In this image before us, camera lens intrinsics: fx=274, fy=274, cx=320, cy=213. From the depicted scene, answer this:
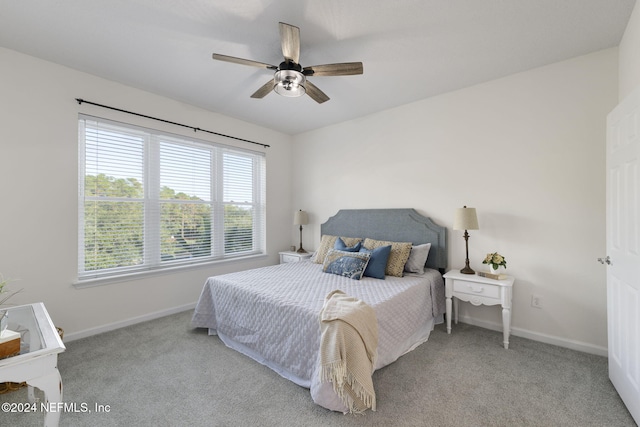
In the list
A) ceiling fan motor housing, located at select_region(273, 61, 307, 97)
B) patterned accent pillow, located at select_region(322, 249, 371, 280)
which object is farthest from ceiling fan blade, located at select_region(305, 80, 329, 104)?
patterned accent pillow, located at select_region(322, 249, 371, 280)

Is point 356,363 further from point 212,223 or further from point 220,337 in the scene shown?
point 212,223

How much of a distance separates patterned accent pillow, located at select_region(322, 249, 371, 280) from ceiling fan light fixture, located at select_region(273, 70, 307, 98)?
1786 millimetres

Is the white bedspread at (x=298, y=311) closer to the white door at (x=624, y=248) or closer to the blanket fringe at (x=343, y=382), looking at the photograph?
the blanket fringe at (x=343, y=382)

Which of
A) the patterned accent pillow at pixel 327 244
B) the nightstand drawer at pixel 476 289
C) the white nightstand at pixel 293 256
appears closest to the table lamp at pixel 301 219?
the white nightstand at pixel 293 256

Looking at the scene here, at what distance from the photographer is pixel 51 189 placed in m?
2.65

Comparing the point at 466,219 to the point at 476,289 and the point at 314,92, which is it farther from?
the point at 314,92

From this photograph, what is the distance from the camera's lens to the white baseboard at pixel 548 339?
2.42m

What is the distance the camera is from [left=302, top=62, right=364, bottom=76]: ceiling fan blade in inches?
80.6

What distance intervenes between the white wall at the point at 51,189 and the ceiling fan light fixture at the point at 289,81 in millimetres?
2016

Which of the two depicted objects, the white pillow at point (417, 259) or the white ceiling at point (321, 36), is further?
the white pillow at point (417, 259)

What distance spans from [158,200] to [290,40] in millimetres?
2571

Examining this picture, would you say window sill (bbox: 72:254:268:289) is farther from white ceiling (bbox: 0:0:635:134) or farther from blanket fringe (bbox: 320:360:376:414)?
blanket fringe (bbox: 320:360:376:414)

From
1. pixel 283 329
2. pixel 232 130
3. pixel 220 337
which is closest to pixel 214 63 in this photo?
pixel 232 130

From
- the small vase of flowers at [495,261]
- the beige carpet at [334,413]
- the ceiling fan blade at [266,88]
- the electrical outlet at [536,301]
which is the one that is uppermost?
the ceiling fan blade at [266,88]
